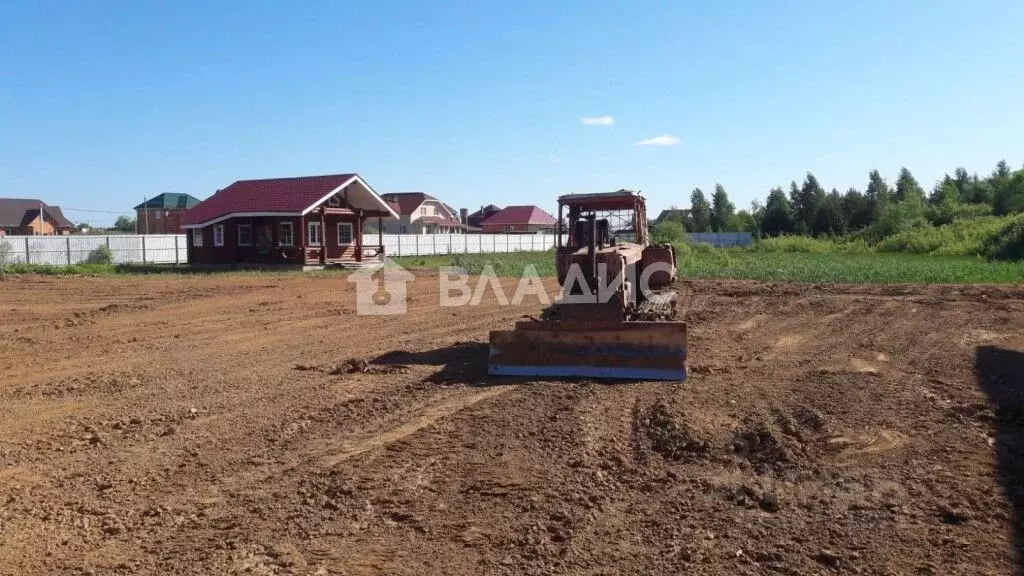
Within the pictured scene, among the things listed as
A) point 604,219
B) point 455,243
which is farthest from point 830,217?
point 604,219

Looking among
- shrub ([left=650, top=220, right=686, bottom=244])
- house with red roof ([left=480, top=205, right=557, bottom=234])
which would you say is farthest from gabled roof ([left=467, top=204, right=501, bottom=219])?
shrub ([left=650, top=220, right=686, bottom=244])

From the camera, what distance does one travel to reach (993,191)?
222 ft

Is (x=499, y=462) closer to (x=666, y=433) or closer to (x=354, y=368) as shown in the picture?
→ (x=666, y=433)

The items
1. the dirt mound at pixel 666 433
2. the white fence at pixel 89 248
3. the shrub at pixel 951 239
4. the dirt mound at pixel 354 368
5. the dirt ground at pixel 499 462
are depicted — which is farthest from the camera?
the shrub at pixel 951 239

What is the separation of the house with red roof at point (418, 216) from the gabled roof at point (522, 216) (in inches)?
309

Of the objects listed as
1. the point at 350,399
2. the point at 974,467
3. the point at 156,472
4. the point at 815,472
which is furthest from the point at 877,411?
the point at 156,472

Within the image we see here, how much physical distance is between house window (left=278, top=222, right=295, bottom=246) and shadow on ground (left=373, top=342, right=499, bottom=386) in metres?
24.3

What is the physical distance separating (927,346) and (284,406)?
914 centimetres

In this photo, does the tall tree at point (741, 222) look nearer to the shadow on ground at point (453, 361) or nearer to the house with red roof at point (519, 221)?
the house with red roof at point (519, 221)

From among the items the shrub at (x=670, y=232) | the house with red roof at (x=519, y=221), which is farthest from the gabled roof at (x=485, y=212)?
the shrub at (x=670, y=232)

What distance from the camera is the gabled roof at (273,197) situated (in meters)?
33.9

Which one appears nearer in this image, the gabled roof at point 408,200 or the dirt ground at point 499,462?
the dirt ground at point 499,462

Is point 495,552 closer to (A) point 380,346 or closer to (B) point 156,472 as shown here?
(B) point 156,472

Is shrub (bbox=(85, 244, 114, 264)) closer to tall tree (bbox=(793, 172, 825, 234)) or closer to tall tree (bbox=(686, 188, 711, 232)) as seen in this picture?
tall tree (bbox=(793, 172, 825, 234))
